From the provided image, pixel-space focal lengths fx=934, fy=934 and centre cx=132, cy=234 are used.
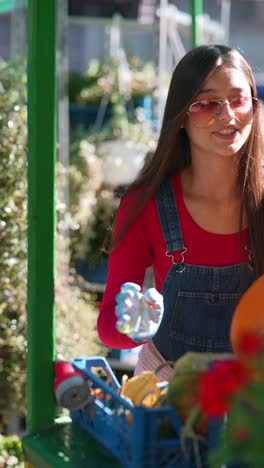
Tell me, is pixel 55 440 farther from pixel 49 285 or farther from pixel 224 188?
pixel 224 188

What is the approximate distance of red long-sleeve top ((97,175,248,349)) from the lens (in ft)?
6.59

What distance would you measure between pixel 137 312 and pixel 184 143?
792 mm

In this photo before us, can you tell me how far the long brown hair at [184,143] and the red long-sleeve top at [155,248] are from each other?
25 mm

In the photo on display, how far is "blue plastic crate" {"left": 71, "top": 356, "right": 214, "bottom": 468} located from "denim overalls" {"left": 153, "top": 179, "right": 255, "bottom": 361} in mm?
524

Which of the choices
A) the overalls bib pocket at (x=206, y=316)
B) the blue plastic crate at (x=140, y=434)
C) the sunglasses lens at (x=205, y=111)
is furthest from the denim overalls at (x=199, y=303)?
the blue plastic crate at (x=140, y=434)

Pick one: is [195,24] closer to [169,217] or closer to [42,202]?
[169,217]

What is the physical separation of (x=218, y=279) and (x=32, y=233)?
50 cm

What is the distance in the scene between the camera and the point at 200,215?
6.80 ft

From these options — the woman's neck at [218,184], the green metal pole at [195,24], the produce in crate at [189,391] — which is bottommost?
the produce in crate at [189,391]

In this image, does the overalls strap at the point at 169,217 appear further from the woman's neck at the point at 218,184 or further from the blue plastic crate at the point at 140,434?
the blue plastic crate at the point at 140,434

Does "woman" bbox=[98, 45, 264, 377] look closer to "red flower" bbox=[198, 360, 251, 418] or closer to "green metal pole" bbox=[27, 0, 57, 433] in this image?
"green metal pole" bbox=[27, 0, 57, 433]

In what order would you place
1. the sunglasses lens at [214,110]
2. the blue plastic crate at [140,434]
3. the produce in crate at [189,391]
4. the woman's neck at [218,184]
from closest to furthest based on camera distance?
the produce in crate at [189,391] < the blue plastic crate at [140,434] < the sunglasses lens at [214,110] < the woman's neck at [218,184]

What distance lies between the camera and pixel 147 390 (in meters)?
1.44

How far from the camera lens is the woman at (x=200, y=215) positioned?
197cm
